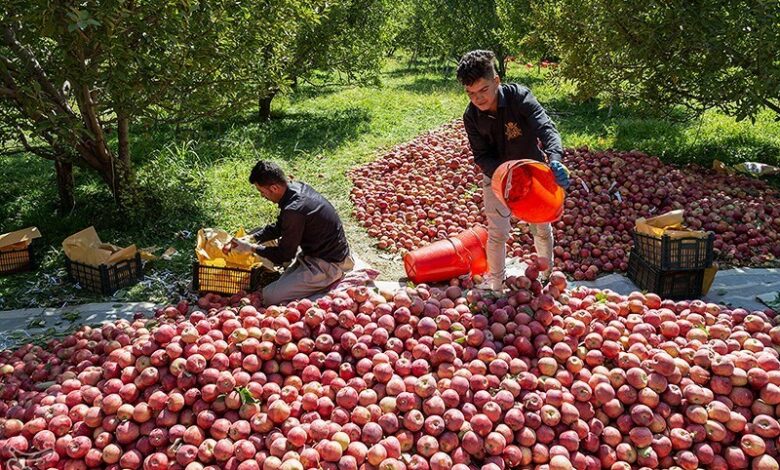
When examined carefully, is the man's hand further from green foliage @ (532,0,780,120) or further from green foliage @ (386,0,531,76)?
green foliage @ (386,0,531,76)

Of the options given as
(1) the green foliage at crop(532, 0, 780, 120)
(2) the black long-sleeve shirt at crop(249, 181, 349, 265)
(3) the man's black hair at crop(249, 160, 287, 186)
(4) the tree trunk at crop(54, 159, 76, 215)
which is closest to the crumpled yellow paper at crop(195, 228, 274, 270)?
(2) the black long-sleeve shirt at crop(249, 181, 349, 265)

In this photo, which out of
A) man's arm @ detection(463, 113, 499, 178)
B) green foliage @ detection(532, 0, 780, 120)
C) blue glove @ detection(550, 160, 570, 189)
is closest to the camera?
blue glove @ detection(550, 160, 570, 189)

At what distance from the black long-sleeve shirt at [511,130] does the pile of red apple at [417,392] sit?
1.08m

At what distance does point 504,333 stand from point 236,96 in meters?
4.50

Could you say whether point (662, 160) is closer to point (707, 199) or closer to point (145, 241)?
point (707, 199)

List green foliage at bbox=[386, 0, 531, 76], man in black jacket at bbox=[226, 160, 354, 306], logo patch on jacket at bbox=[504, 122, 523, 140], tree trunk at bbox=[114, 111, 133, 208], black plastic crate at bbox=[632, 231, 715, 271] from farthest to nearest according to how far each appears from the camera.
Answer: green foliage at bbox=[386, 0, 531, 76] → tree trunk at bbox=[114, 111, 133, 208] → black plastic crate at bbox=[632, 231, 715, 271] → man in black jacket at bbox=[226, 160, 354, 306] → logo patch on jacket at bbox=[504, 122, 523, 140]

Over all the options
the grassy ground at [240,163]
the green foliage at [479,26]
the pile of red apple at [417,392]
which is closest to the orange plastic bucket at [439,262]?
the grassy ground at [240,163]

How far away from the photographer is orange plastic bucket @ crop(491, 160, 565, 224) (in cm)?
394

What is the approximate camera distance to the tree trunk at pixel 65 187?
22.6 ft

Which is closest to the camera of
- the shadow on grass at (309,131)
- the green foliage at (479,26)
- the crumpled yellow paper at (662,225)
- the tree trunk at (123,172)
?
the crumpled yellow paper at (662,225)

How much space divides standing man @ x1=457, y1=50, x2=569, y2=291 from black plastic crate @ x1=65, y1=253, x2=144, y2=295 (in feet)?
10.3

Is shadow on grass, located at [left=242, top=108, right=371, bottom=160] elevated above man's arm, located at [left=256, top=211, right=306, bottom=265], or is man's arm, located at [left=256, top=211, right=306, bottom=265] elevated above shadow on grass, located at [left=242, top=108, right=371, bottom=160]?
man's arm, located at [left=256, top=211, right=306, bottom=265]

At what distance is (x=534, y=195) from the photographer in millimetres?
4055

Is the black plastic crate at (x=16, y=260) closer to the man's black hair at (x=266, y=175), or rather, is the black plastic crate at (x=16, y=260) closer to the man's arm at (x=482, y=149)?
the man's black hair at (x=266, y=175)
